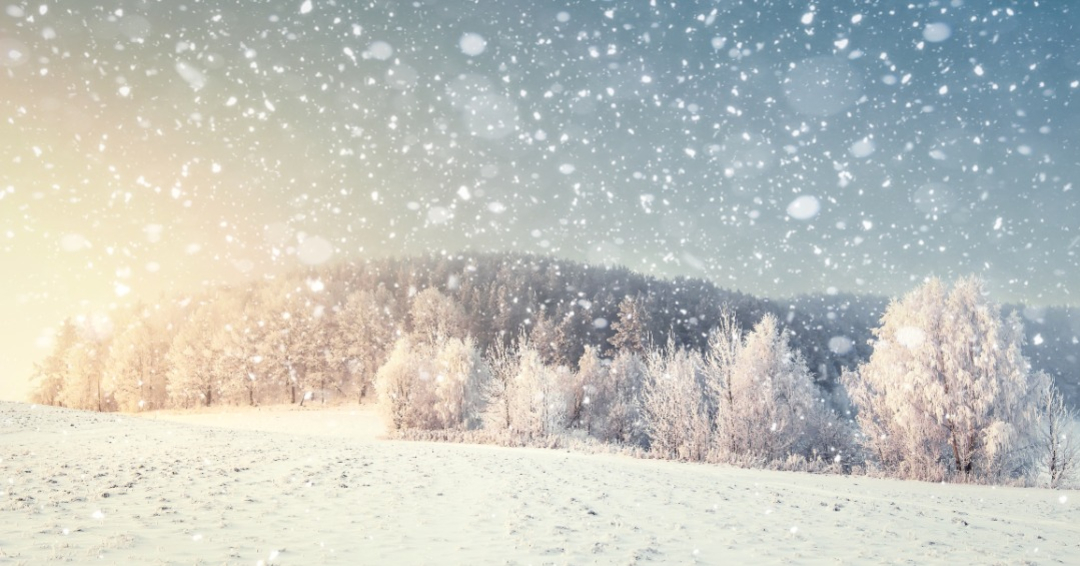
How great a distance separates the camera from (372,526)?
1079cm

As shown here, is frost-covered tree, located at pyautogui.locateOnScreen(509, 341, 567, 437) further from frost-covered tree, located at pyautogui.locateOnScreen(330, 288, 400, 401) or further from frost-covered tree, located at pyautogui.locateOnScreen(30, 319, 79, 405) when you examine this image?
frost-covered tree, located at pyautogui.locateOnScreen(30, 319, 79, 405)

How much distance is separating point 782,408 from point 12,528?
34672 millimetres

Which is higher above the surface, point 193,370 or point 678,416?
point 193,370

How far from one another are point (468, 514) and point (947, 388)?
90.9 feet

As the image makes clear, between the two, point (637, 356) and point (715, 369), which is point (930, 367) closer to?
point (715, 369)

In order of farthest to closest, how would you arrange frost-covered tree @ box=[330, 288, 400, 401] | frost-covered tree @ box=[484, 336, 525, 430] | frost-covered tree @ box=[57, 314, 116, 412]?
frost-covered tree @ box=[57, 314, 116, 412] < frost-covered tree @ box=[330, 288, 400, 401] < frost-covered tree @ box=[484, 336, 525, 430]

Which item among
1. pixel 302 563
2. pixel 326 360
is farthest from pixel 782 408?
pixel 326 360

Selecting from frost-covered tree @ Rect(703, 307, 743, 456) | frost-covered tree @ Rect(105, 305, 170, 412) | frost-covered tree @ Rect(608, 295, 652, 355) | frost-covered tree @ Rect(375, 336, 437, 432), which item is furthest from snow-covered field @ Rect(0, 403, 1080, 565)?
frost-covered tree @ Rect(105, 305, 170, 412)

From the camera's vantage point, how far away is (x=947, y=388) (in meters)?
29.0

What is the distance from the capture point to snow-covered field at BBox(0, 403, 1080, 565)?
30.0ft

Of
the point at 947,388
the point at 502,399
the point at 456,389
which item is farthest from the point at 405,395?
the point at 947,388

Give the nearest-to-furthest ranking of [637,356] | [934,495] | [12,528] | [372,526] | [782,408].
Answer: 1. [12,528]
2. [372,526]
3. [934,495]
4. [782,408]
5. [637,356]

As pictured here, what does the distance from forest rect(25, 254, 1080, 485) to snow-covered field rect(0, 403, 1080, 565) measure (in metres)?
7.46

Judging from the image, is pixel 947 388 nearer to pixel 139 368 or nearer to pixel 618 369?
pixel 618 369
